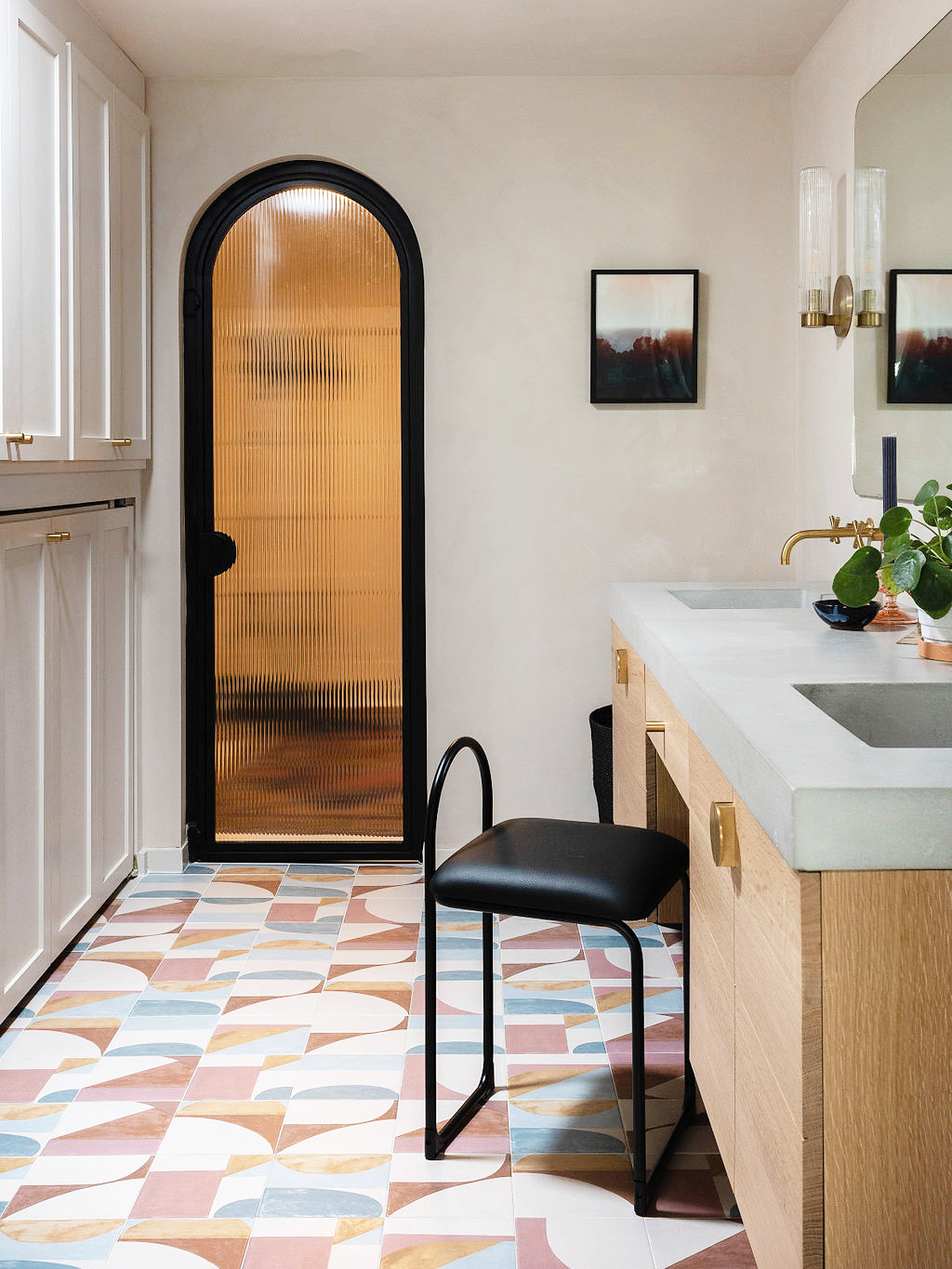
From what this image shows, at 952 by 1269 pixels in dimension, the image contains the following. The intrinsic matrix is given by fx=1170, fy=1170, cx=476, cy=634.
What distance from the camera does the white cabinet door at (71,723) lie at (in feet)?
9.03

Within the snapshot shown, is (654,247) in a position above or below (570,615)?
above

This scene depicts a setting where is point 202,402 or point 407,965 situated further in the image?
point 202,402

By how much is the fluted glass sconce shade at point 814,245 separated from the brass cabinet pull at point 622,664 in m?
0.95

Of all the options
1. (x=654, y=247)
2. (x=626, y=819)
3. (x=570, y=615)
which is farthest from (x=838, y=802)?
(x=654, y=247)

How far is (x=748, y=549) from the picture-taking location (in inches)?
139

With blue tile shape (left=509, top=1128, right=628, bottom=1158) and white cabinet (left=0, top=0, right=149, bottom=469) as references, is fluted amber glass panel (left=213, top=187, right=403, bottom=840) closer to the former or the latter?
white cabinet (left=0, top=0, right=149, bottom=469)

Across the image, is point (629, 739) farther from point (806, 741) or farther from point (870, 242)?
point (806, 741)

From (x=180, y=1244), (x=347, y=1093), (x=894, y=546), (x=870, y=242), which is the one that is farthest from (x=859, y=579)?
(x=180, y=1244)

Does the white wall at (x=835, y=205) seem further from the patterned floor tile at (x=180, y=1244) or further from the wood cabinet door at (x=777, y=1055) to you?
the patterned floor tile at (x=180, y=1244)

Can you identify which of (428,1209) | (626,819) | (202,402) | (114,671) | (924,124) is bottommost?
(428,1209)

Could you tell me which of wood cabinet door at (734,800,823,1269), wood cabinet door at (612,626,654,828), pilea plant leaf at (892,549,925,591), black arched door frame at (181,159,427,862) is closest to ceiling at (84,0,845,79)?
black arched door frame at (181,159,427,862)

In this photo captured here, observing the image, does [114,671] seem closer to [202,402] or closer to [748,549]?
[202,402]

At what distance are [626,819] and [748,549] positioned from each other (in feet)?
3.60

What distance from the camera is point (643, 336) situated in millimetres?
3453
